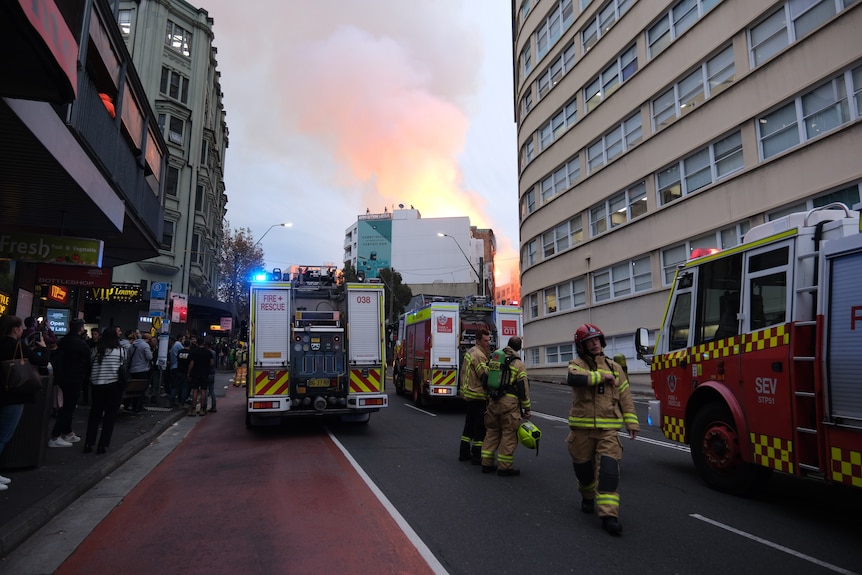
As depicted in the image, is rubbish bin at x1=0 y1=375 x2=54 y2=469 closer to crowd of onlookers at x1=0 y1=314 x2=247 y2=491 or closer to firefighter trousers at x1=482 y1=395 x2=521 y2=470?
crowd of onlookers at x1=0 y1=314 x2=247 y2=491

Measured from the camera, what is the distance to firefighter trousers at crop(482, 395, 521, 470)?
6.80 meters

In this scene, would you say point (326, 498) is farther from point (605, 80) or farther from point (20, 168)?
point (605, 80)

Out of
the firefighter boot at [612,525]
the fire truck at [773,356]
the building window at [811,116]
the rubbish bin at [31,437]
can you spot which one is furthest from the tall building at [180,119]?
the firefighter boot at [612,525]

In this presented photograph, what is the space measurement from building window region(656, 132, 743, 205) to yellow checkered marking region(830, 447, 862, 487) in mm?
16483

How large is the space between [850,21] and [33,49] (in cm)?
1890

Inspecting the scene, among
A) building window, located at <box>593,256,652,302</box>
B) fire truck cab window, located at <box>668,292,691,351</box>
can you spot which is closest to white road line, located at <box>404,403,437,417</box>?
fire truck cab window, located at <box>668,292,691,351</box>

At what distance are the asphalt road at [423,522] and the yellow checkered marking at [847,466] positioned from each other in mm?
542

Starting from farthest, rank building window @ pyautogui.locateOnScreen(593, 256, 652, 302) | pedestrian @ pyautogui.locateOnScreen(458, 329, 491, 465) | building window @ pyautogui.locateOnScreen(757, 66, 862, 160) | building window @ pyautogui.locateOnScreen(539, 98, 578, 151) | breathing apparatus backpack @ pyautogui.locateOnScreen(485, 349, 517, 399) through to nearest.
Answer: building window @ pyautogui.locateOnScreen(539, 98, 578, 151) → building window @ pyautogui.locateOnScreen(593, 256, 652, 302) → building window @ pyautogui.locateOnScreen(757, 66, 862, 160) → pedestrian @ pyautogui.locateOnScreen(458, 329, 491, 465) → breathing apparatus backpack @ pyautogui.locateOnScreen(485, 349, 517, 399)

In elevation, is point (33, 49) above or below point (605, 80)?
below

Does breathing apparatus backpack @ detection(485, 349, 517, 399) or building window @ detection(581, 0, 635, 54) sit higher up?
building window @ detection(581, 0, 635, 54)

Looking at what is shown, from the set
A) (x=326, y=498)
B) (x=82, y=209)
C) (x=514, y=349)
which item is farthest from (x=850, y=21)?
(x=82, y=209)

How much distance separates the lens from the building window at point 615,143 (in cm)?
2405

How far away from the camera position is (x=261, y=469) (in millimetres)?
7398

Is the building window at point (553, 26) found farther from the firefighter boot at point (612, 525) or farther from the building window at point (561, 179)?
the firefighter boot at point (612, 525)
